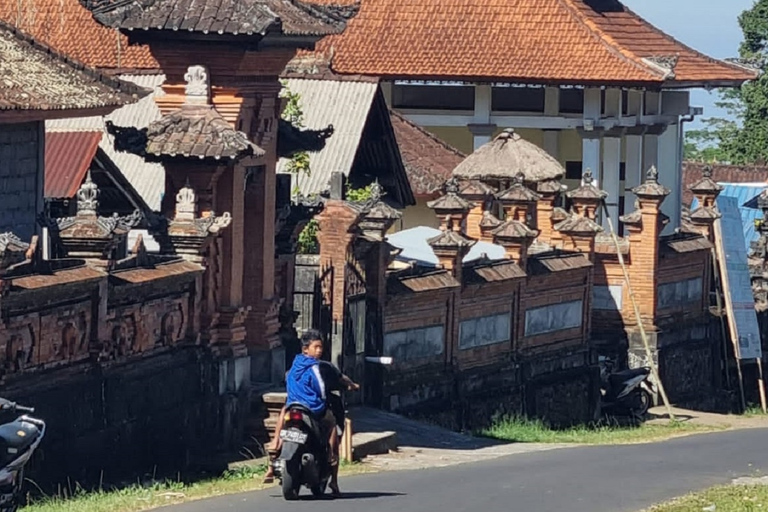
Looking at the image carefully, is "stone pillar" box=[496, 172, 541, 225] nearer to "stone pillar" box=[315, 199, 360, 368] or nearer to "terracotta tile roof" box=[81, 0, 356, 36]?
"stone pillar" box=[315, 199, 360, 368]

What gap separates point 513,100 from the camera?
156 ft

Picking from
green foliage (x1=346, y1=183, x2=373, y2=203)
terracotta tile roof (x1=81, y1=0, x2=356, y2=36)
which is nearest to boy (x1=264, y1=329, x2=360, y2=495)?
terracotta tile roof (x1=81, y1=0, x2=356, y2=36)

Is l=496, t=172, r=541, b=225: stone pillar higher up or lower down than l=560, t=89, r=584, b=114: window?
lower down

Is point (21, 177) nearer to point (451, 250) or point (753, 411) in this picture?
point (451, 250)

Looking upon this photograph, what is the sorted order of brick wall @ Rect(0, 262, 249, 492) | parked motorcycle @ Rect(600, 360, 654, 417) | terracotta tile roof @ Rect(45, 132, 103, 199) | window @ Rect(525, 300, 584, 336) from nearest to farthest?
brick wall @ Rect(0, 262, 249, 492) → terracotta tile roof @ Rect(45, 132, 103, 199) → window @ Rect(525, 300, 584, 336) → parked motorcycle @ Rect(600, 360, 654, 417)

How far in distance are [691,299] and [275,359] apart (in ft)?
44.4

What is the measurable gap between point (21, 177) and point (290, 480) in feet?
24.4

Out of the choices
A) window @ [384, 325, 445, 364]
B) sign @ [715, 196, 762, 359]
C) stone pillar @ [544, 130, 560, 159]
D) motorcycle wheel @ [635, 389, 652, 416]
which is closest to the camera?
window @ [384, 325, 445, 364]

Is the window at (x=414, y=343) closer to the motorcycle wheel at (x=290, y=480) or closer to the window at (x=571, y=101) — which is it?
the motorcycle wheel at (x=290, y=480)

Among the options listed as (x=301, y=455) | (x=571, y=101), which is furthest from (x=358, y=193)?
(x=571, y=101)

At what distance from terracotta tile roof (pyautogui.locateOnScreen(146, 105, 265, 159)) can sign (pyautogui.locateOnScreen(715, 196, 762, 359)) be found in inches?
629

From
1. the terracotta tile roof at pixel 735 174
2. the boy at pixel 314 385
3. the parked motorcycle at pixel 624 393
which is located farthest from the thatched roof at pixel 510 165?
the terracotta tile roof at pixel 735 174

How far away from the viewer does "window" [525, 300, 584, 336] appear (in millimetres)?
27406

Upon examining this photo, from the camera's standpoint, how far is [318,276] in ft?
72.3
